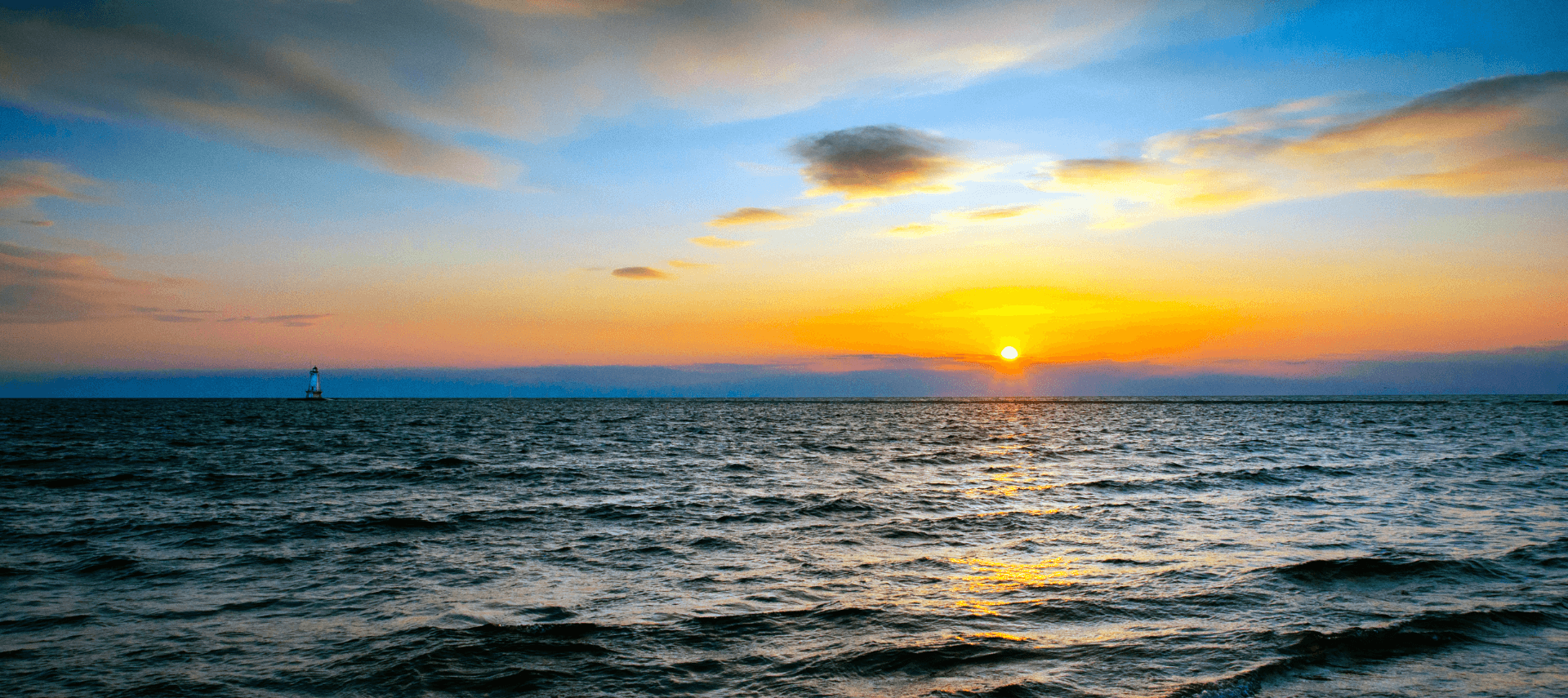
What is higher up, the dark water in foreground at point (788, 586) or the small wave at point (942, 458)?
the dark water in foreground at point (788, 586)

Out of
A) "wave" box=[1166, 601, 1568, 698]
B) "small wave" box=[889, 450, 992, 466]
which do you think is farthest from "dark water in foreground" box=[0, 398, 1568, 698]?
"small wave" box=[889, 450, 992, 466]

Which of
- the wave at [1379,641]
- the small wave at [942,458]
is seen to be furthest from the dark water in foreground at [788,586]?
Result: the small wave at [942,458]

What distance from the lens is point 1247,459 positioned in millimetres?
43500

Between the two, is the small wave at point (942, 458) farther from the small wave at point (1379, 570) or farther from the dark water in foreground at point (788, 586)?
the small wave at point (1379, 570)

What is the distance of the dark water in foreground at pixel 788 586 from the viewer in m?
10.1

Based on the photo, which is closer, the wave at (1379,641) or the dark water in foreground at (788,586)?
the wave at (1379,641)

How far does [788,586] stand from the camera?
14688mm

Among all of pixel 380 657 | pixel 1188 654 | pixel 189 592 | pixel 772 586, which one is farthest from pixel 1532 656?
pixel 189 592

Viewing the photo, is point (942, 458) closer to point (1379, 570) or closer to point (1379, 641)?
point (1379, 570)

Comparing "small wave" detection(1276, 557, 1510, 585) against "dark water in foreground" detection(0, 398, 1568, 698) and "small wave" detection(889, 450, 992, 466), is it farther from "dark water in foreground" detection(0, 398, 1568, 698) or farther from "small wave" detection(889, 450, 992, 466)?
"small wave" detection(889, 450, 992, 466)

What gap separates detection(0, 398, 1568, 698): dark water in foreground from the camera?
10.1 metres

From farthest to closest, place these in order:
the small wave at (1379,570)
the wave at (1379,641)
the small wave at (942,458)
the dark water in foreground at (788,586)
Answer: the small wave at (942,458) → the small wave at (1379,570) → the dark water in foreground at (788,586) → the wave at (1379,641)

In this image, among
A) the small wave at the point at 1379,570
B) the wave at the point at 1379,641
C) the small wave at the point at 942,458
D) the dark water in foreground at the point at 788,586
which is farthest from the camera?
the small wave at the point at 942,458

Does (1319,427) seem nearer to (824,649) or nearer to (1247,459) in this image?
(1247,459)
